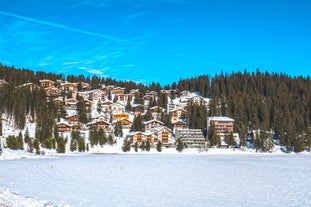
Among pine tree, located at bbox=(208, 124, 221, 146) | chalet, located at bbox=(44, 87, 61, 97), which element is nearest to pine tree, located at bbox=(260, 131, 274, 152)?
pine tree, located at bbox=(208, 124, 221, 146)

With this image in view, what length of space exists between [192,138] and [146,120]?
21245mm

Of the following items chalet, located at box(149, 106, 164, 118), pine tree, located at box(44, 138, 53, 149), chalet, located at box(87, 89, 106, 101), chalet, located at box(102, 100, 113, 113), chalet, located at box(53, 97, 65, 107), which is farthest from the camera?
chalet, located at box(87, 89, 106, 101)

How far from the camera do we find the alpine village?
76.8 metres

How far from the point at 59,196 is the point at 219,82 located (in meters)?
139

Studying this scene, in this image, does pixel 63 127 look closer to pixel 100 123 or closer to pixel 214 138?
pixel 100 123

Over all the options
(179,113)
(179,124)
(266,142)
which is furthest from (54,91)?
(266,142)

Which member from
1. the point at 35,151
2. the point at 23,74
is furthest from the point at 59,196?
the point at 23,74

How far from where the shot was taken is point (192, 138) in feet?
281

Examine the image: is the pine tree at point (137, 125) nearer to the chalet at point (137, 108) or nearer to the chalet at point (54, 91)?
the chalet at point (137, 108)

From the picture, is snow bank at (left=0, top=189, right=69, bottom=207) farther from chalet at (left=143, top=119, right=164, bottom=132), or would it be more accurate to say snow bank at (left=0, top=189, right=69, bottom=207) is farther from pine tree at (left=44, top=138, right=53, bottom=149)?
chalet at (left=143, top=119, right=164, bottom=132)

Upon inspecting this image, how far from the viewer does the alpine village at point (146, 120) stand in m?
76.8

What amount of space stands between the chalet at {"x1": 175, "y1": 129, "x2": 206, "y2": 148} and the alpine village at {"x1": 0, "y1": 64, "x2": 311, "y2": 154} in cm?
23

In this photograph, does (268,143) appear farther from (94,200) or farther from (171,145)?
(94,200)

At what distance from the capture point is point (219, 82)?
499 ft
